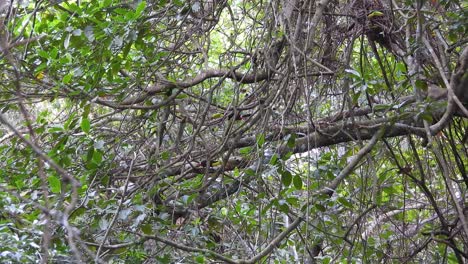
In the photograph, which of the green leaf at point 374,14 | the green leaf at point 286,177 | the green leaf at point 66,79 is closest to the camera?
the green leaf at point 286,177

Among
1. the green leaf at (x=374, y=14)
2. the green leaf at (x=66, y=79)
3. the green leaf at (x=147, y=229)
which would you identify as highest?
the green leaf at (x=374, y=14)

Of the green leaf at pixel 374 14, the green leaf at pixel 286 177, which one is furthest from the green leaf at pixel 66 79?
the green leaf at pixel 374 14

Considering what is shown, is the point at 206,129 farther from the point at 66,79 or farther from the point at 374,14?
the point at 374,14

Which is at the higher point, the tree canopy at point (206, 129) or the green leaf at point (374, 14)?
the green leaf at point (374, 14)

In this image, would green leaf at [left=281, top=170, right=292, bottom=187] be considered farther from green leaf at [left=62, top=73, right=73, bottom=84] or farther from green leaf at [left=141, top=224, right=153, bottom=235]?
green leaf at [left=62, top=73, right=73, bottom=84]

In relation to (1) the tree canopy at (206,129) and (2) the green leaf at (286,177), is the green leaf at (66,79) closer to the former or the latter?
(1) the tree canopy at (206,129)

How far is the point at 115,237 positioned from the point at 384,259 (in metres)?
1.10

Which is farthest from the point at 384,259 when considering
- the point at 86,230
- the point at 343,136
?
the point at 86,230

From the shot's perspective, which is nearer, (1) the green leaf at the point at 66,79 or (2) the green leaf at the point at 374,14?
(1) the green leaf at the point at 66,79

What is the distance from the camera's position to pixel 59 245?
191 centimetres

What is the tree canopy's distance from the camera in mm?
1989

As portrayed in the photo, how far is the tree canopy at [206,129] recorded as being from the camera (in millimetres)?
1989

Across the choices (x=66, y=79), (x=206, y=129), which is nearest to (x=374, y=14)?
(x=206, y=129)

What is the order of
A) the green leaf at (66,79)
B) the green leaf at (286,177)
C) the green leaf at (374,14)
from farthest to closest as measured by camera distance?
the green leaf at (374,14) → the green leaf at (66,79) → the green leaf at (286,177)
